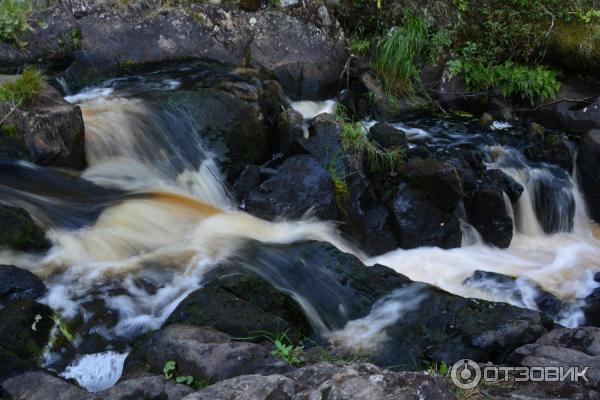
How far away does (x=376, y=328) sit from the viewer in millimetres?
4512

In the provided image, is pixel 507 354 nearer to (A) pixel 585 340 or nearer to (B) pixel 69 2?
(A) pixel 585 340

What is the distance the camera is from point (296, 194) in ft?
20.1

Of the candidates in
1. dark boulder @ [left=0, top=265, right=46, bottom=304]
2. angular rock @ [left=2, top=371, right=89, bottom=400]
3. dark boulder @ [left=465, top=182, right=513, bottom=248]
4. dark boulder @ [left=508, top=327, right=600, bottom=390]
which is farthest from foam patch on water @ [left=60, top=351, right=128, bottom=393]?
dark boulder @ [left=465, top=182, right=513, bottom=248]

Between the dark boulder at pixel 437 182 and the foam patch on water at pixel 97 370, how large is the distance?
3481mm

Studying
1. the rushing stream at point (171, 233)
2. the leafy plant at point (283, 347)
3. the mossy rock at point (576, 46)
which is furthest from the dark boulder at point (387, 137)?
the leafy plant at point (283, 347)

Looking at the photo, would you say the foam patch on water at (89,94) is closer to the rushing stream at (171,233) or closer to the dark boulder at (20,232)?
the rushing stream at (171,233)

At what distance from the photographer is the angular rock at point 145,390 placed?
294 cm

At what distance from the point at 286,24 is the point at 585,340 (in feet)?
20.2

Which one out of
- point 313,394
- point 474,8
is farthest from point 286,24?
point 313,394

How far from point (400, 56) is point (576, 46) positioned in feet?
7.92

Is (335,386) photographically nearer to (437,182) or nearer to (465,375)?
(465,375)

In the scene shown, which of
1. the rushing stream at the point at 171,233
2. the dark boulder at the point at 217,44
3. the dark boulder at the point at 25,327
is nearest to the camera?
the dark boulder at the point at 25,327

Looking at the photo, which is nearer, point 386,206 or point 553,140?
point 386,206

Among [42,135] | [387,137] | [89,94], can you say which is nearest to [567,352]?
[387,137]
